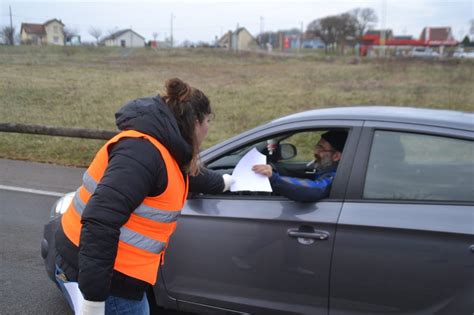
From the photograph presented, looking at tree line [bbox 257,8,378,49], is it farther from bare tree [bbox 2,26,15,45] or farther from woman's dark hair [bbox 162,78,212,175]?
woman's dark hair [bbox 162,78,212,175]

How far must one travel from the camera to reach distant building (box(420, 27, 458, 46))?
8775cm

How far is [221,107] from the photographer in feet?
52.4

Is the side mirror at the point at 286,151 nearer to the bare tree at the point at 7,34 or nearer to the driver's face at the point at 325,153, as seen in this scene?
the driver's face at the point at 325,153

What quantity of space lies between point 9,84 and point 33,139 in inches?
417

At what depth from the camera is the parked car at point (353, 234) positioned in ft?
7.81

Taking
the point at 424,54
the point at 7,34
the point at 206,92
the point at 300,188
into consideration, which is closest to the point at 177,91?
the point at 300,188

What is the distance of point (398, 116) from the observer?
276 cm

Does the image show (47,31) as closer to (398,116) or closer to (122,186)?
(398,116)

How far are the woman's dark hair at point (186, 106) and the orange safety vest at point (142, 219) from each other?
0.43 ft

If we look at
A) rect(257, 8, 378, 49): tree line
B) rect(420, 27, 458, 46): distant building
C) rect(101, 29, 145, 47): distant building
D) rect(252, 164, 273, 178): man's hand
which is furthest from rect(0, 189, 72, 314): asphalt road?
rect(420, 27, 458, 46): distant building

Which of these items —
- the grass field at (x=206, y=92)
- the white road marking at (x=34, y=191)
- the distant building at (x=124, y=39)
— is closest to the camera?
the white road marking at (x=34, y=191)

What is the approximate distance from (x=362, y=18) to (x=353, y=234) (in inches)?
3196

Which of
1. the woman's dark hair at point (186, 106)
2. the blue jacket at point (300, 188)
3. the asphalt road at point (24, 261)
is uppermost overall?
the woman's dark hair at point (186, 106)

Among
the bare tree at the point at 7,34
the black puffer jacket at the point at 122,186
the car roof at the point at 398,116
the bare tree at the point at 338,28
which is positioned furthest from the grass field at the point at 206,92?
the bare tree at the point at 338,28
